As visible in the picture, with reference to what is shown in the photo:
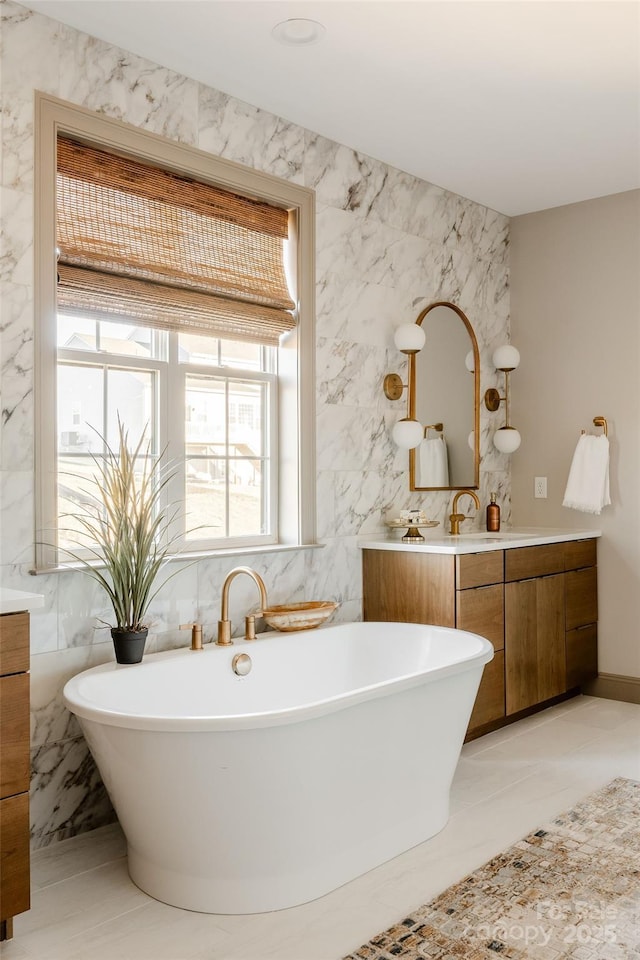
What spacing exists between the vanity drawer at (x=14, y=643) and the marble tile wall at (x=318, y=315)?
49 cm

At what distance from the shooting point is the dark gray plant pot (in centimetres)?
260

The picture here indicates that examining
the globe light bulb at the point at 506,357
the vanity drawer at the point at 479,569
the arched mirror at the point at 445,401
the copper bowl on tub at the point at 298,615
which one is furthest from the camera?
the globe light bulb at the point at 506,357

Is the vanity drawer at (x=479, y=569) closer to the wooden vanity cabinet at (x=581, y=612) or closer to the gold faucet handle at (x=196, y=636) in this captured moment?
the wooden vanity cabinet at (x=581, y=612)

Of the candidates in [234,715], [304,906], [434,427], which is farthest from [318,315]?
[304,906]

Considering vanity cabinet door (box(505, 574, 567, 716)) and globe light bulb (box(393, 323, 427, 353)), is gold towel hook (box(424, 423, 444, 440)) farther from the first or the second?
vanity cabinet door (box(505, 574, 567, 716))

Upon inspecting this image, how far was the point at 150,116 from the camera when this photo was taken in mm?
2914

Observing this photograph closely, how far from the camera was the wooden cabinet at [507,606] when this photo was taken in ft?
11.4

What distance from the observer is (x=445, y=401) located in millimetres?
4230

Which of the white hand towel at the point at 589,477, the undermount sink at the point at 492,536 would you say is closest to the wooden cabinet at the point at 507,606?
the undermount sink at the point at 492,536

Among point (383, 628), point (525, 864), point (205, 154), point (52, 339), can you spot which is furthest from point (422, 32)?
point (525, 864)

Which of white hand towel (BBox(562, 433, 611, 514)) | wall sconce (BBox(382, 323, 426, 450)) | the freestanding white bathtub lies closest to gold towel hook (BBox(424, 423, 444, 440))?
wall sconce (BBox(382, 323, 426, 450))

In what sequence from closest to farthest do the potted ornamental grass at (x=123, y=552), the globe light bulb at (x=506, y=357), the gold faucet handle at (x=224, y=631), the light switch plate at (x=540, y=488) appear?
1. the potted ornamental grass at (x=123, y=552)
2. the gold faucet handle at (x=224, y=631)
3. the globe light bulb at (x=506, y=357)
4. the light switch plate at (x=540, y=488)

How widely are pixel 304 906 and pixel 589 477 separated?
2750 millimetres

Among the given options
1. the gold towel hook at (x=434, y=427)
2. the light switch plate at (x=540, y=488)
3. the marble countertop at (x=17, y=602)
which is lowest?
the marble countertop at (x=17, y=602)
